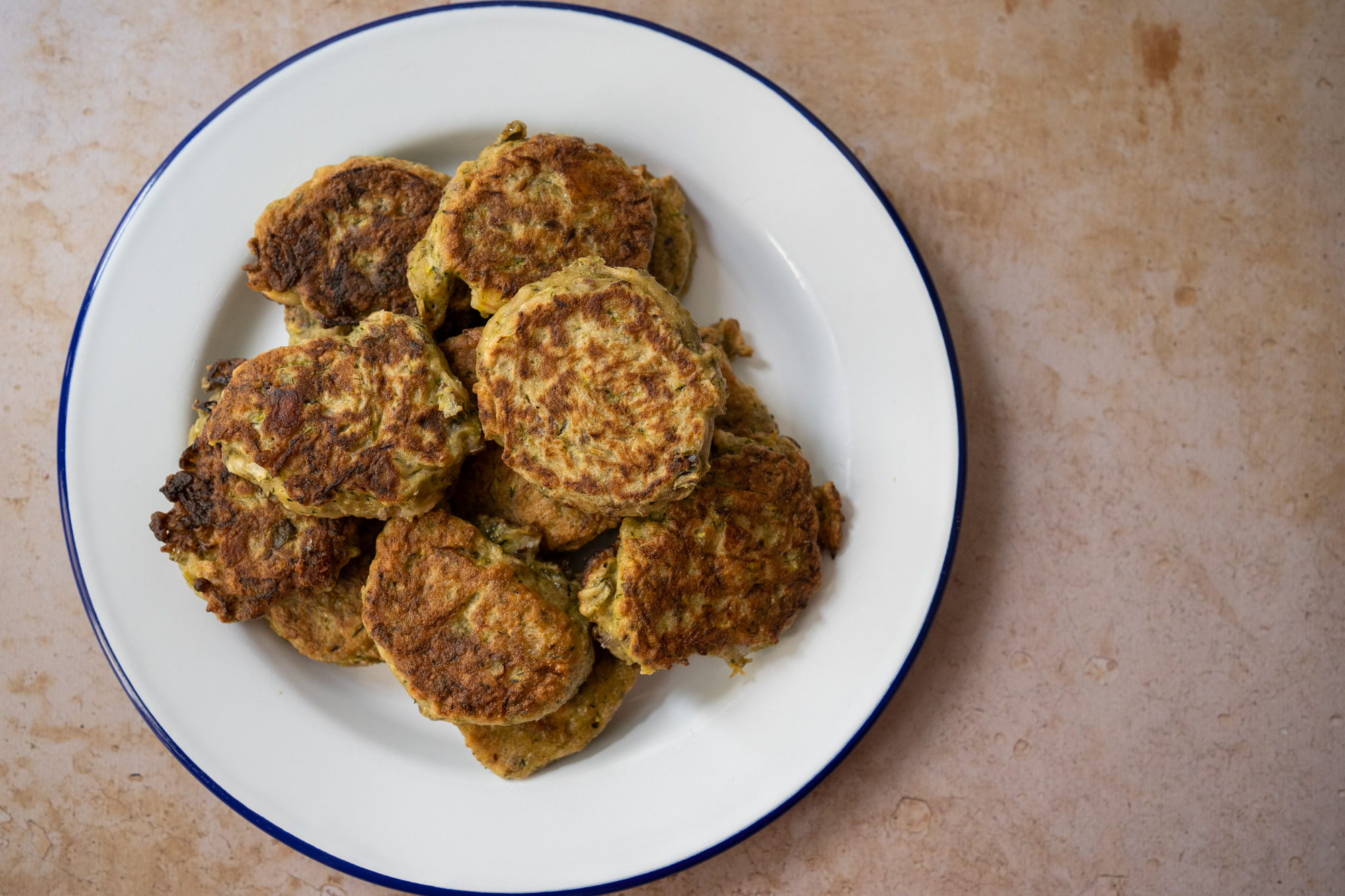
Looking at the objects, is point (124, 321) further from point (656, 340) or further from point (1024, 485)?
point (1024, 485)

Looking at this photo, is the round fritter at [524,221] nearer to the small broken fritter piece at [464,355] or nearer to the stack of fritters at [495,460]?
the stack of fritters at [495,460]

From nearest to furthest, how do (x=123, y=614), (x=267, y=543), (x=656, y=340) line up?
(x=656, y=340), (x=267, y=543), (x=123, y=614)

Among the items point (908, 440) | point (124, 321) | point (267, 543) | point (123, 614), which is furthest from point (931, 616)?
point (124, 321)

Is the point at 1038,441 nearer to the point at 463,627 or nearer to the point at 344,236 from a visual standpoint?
the point at 463,627

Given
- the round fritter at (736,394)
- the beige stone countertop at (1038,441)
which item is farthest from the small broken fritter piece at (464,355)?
the beige stone countertop at (1038,441)

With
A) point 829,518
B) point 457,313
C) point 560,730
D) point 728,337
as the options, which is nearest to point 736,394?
point 728,337

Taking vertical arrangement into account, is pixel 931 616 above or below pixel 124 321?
below

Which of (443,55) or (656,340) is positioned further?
(443,55)

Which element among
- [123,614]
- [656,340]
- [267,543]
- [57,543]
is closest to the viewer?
[656,340]
